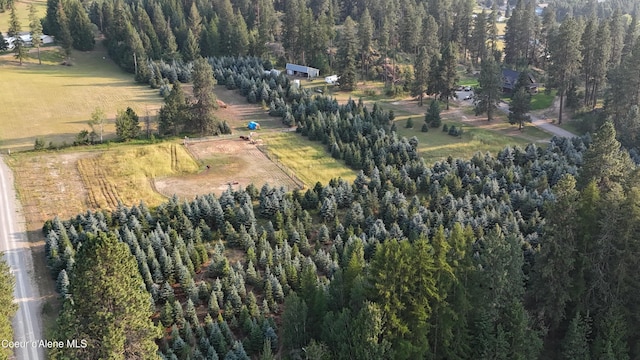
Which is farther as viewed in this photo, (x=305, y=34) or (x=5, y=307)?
(x=305, y=34)

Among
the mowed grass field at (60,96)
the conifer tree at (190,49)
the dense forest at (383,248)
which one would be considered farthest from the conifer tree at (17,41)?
the conifer tree at (190,49)

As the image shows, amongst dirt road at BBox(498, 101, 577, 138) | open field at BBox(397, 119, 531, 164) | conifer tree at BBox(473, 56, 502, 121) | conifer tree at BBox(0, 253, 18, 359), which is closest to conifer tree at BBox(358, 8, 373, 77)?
conifer tree at BBox(473, 56, 502, 121)

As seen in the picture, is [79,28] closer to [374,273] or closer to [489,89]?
[489,89]

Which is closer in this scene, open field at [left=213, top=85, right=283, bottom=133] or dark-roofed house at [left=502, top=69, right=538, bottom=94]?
open field at [left=213, top=85, right=283, bottom=133]

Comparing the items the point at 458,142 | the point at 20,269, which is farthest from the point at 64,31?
the point at 458,142

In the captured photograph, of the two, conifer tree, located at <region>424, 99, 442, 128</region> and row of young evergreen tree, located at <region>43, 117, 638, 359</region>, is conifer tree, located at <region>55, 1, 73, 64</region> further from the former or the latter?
conifer tree, located at <region>424, 99, 442, 128</region>

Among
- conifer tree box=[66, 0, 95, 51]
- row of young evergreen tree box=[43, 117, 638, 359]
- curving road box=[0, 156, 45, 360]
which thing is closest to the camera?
row of young evergreen tree box=[43, 117, 638, 359]

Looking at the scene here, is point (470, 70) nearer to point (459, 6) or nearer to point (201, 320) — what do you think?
point (459, 6)
